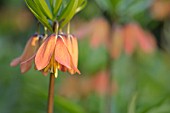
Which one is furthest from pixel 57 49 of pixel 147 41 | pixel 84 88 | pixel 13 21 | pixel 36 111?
pixel 13 21

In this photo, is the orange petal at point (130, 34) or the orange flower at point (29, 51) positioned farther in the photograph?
the orange petal at point (130, 34)

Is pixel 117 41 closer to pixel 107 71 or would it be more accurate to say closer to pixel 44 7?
pixel 107 71

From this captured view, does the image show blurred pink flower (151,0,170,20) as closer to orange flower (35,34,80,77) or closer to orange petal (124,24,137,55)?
orange petal (124,24,137,55)

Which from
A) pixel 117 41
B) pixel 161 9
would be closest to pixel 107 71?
pixel 117 41

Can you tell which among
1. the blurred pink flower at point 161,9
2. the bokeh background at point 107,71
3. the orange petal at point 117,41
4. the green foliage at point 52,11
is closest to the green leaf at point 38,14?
the green foliage at point 52,11

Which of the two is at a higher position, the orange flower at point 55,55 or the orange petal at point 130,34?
the orange petal at point 130,34

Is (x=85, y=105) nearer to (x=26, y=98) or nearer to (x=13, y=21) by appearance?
(x=26, y=98)

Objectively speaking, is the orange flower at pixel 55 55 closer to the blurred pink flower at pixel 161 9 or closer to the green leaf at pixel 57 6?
the green leaf at pixel 57 6
